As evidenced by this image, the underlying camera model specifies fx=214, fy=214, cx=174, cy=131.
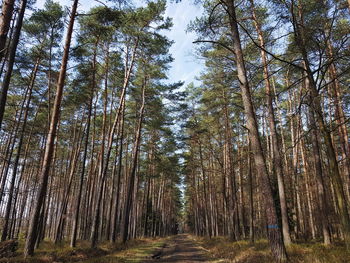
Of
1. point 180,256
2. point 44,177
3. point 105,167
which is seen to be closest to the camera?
point 44,177

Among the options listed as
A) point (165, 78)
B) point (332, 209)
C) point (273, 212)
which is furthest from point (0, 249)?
point (332, 209)

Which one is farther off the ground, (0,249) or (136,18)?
(136,18)

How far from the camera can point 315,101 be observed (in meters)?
5.77

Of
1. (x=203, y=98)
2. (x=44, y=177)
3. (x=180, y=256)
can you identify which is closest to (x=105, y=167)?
(x=44, y=177)

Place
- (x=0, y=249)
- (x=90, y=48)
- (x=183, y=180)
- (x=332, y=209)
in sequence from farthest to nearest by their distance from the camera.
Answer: (x=183, y=180) → (x=332, y=209) → (x=90, y=48) → (x=0, y=249)

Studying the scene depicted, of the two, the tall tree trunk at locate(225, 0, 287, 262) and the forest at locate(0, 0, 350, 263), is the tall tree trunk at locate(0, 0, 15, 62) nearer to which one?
the forest at locate(0, 0, 350, 263)

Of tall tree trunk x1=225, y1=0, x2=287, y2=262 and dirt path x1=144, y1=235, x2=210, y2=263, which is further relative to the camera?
dirt path x1=144, y1=235, x2=210, y2=263

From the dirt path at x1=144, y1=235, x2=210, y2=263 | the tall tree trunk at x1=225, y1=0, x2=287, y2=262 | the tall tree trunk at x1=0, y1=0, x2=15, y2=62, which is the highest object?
the tall tree trunk at x1=0, y1=0, x2=15, y2=62


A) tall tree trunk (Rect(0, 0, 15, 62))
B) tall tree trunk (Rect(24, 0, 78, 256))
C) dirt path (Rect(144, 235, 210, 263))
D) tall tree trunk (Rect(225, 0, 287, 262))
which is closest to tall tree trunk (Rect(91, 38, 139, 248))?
dirt path (Rect(144, 235, 210, 263))

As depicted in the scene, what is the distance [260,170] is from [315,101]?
241 cm

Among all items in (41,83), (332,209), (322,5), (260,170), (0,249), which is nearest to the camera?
(260,170)

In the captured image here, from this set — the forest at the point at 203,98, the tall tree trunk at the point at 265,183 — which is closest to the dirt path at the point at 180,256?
the forest at the point at 203,98

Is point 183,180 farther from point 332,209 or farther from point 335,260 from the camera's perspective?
point 335,260

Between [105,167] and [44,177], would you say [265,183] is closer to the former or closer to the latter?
[44,177]
